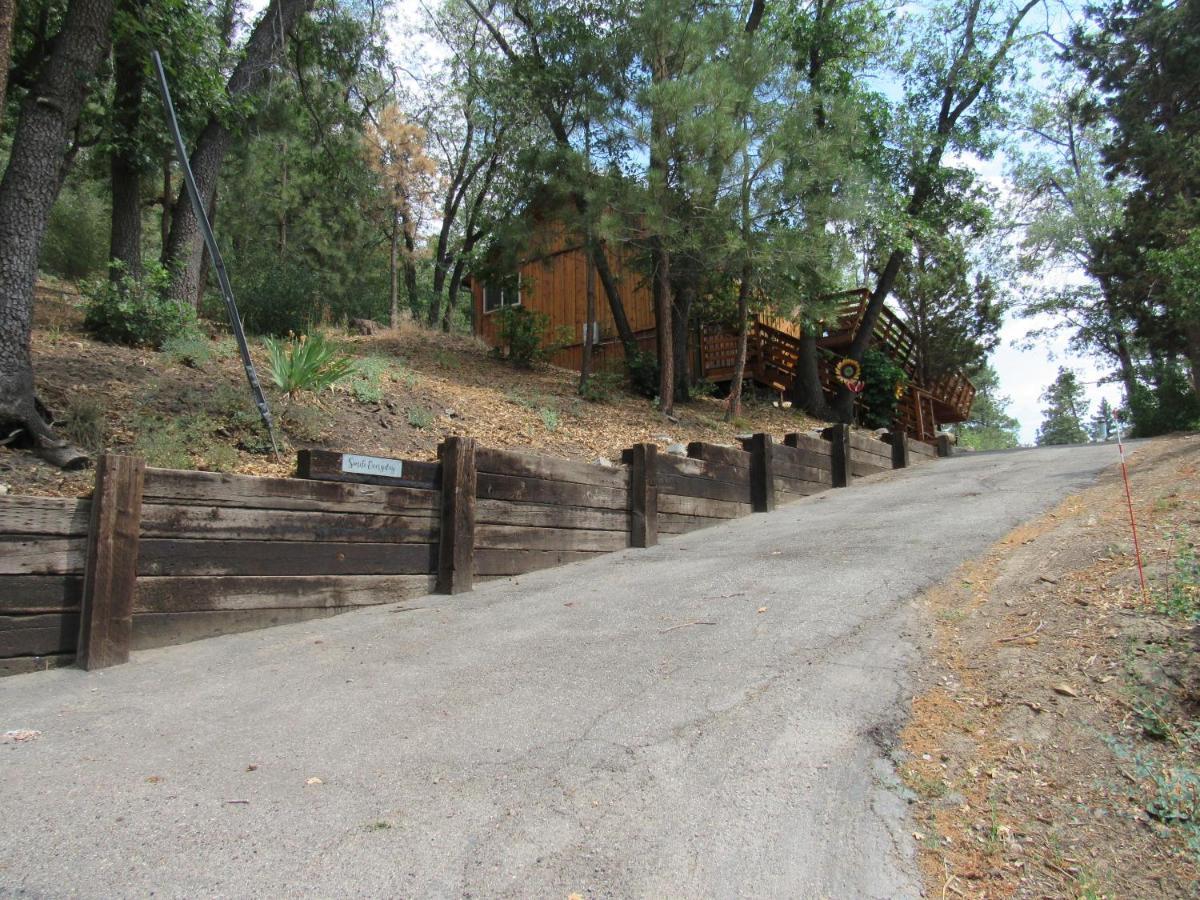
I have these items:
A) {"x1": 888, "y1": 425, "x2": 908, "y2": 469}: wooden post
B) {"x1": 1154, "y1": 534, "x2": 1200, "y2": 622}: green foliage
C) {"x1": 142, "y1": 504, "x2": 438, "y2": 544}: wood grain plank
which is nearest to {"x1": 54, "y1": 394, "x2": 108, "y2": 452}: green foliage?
{"x1": 142, "y1": 504, "x2": 438, "y2": 544}: wood grain plank

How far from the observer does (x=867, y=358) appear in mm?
20062

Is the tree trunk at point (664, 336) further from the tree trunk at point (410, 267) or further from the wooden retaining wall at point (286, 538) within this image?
the tree trunk at point (410, 267)

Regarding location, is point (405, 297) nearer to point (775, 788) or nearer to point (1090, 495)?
point (1090, 495)

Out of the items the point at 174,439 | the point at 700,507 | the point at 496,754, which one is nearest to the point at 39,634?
the point at 174,439

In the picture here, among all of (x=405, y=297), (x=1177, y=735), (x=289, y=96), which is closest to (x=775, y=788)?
(x=1177, y=735)

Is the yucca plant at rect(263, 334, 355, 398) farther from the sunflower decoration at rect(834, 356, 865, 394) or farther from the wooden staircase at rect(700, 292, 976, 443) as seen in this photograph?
the sunflower decoration at rect(834, 356, 865, 394)

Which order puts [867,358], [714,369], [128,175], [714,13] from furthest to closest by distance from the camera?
[867,358], [714,369], [714,13], [128,175]

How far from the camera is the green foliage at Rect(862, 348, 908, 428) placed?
64.4ft

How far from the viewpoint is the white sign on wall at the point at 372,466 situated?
631 cm

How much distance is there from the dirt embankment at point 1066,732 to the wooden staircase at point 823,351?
11.2 meters

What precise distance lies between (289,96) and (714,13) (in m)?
7.60

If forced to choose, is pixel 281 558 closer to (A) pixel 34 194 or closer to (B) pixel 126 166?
(A) pixel 34 194

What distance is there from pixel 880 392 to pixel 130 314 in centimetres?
1632

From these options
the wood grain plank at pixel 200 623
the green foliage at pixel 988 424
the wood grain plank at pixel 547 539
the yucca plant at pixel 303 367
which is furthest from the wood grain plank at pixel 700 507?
the green foliage at pixel 988 424
